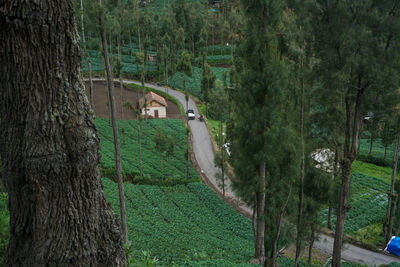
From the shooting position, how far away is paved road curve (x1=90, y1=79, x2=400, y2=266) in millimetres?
21078

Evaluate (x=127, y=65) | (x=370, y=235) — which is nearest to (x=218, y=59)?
(x=127, y=65)

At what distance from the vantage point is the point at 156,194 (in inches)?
1069

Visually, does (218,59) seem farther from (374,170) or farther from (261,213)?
(261,213)

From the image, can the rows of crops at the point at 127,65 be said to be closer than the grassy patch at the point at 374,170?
No

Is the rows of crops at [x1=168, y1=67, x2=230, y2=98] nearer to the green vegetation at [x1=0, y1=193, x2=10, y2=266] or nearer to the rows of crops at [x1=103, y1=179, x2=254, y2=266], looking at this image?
the rows of crops at [x1=103, y1=179, x2=254, y2=266]

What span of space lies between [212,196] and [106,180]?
9.37 meters

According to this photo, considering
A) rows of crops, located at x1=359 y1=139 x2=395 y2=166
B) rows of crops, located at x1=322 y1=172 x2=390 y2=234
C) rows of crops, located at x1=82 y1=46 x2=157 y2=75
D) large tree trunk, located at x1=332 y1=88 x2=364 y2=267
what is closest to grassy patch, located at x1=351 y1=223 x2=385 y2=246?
rows of crops, located at x1=322 y1=172 x2=390 y2=234

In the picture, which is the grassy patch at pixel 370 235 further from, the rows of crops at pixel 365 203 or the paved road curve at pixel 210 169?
the paved road curve at pixel 210 169

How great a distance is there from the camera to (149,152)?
36.9 meters

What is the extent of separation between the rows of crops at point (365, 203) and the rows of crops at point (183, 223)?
877cm

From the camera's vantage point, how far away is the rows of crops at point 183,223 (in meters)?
16.6

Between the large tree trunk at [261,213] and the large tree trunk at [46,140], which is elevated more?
the large tree trunk at [46,140]

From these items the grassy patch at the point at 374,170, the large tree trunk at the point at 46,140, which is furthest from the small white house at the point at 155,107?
the large tree trunk at the point at 46,140

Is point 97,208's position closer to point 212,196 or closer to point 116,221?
point 116,221
